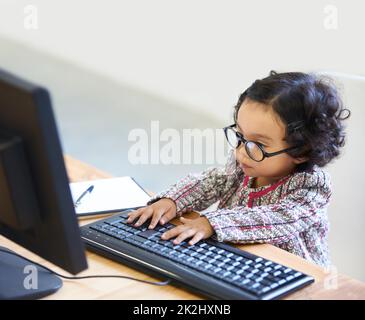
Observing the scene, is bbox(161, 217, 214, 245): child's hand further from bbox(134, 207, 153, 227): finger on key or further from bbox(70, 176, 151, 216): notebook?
bbox(70, 176, 151, 216): notebook

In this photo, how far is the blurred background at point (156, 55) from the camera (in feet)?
11.4

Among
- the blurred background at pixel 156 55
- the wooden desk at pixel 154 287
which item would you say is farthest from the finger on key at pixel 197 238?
the blurred background at pixel 156 55

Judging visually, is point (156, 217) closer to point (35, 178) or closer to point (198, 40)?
point (35, 178)

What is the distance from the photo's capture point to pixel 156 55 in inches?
184

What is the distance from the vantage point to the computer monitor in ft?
3.10

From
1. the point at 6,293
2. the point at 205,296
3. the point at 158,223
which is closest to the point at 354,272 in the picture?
the point at 158,223

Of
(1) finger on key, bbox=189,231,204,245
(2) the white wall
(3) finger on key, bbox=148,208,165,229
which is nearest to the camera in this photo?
(1) finger on key, bbox=189,231,204,245

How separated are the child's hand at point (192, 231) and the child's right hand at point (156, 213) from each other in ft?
0.26

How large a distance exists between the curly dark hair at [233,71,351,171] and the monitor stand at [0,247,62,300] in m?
0.59

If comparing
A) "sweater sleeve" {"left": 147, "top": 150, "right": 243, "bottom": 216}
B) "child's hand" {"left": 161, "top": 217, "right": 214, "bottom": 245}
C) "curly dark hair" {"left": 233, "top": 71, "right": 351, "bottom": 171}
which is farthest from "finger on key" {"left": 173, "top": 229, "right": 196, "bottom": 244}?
"curly dark hair" {"left": 233, "top": 71, "right": 351, "bottom": 171}

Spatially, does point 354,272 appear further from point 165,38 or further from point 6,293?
point 165,38

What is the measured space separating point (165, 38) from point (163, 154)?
3.03 feet

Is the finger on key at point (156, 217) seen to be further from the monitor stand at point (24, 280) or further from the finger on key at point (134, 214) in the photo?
the monitor stand at point (24, 280)

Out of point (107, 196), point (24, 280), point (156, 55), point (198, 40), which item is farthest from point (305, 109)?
point (156, 55)
